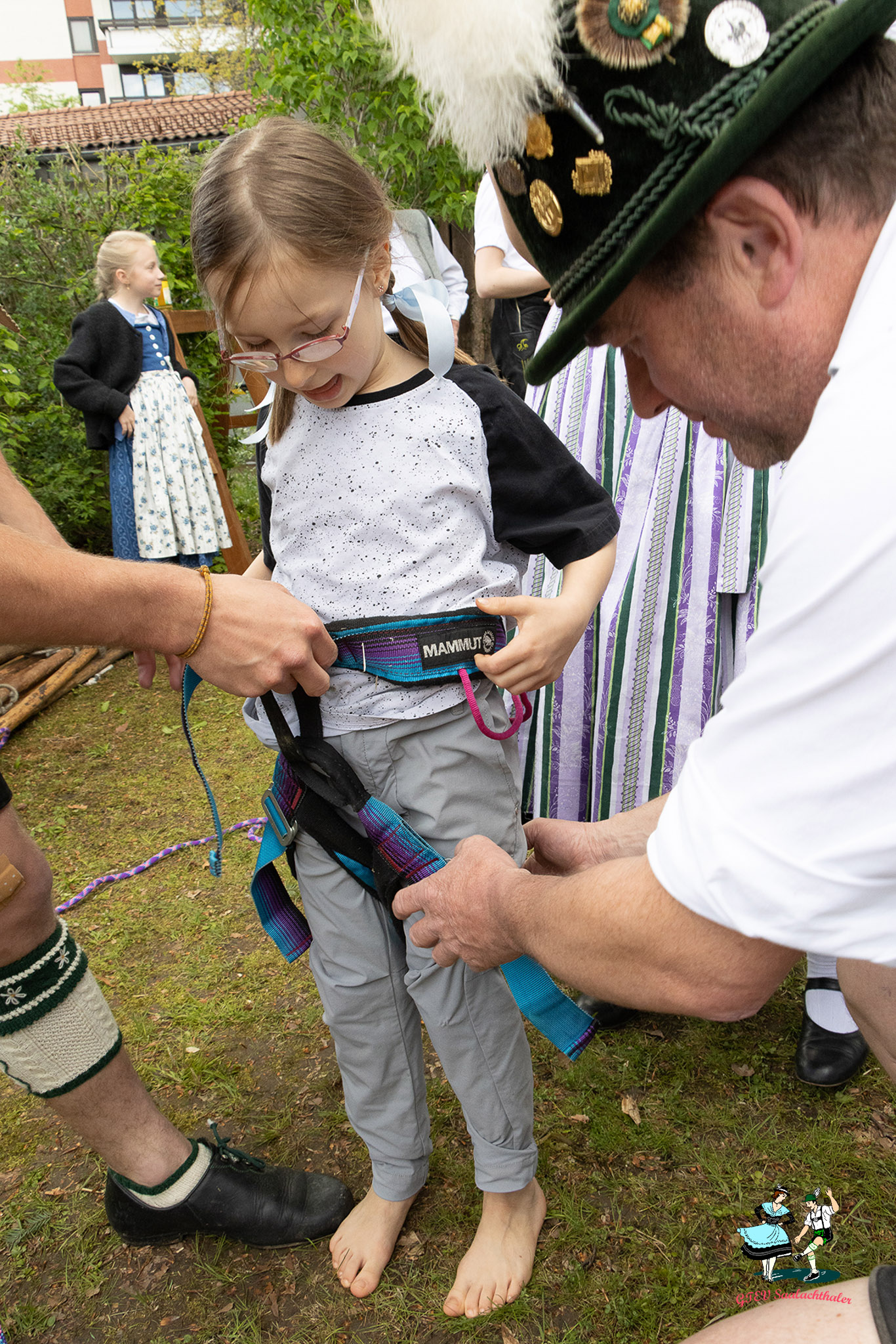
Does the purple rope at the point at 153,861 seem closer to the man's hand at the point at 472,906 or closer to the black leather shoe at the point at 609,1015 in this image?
the black leather shoe at the point at 609,1015

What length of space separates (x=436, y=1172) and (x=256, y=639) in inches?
52.7

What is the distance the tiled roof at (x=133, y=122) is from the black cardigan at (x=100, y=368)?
14712 mm

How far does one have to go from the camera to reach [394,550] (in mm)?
1686

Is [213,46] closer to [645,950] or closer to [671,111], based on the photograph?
[671,111]

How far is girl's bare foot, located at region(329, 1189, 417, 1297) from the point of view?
74.2 inches

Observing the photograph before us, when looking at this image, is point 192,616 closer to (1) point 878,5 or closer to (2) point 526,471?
(2) point 526,471

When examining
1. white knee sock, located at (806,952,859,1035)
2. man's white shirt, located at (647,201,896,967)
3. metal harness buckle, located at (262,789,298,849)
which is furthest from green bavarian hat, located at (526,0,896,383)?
white knee sock, located at (806,952,859,1035)

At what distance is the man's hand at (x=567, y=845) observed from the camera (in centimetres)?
175

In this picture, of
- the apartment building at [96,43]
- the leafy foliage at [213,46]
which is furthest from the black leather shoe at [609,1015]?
the apartment building at [96,43]

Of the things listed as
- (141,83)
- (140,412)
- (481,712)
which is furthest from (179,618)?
(141,83)

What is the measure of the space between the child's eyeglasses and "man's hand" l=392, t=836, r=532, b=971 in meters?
0.84

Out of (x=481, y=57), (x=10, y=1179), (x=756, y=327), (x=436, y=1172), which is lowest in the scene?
(x=10, y=1179)

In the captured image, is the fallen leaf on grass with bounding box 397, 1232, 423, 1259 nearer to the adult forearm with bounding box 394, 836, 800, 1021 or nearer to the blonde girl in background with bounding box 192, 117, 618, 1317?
the blonde girl in background with bounding box 192, 117, 618, 1317

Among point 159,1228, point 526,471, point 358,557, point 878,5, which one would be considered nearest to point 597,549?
point 526,471
